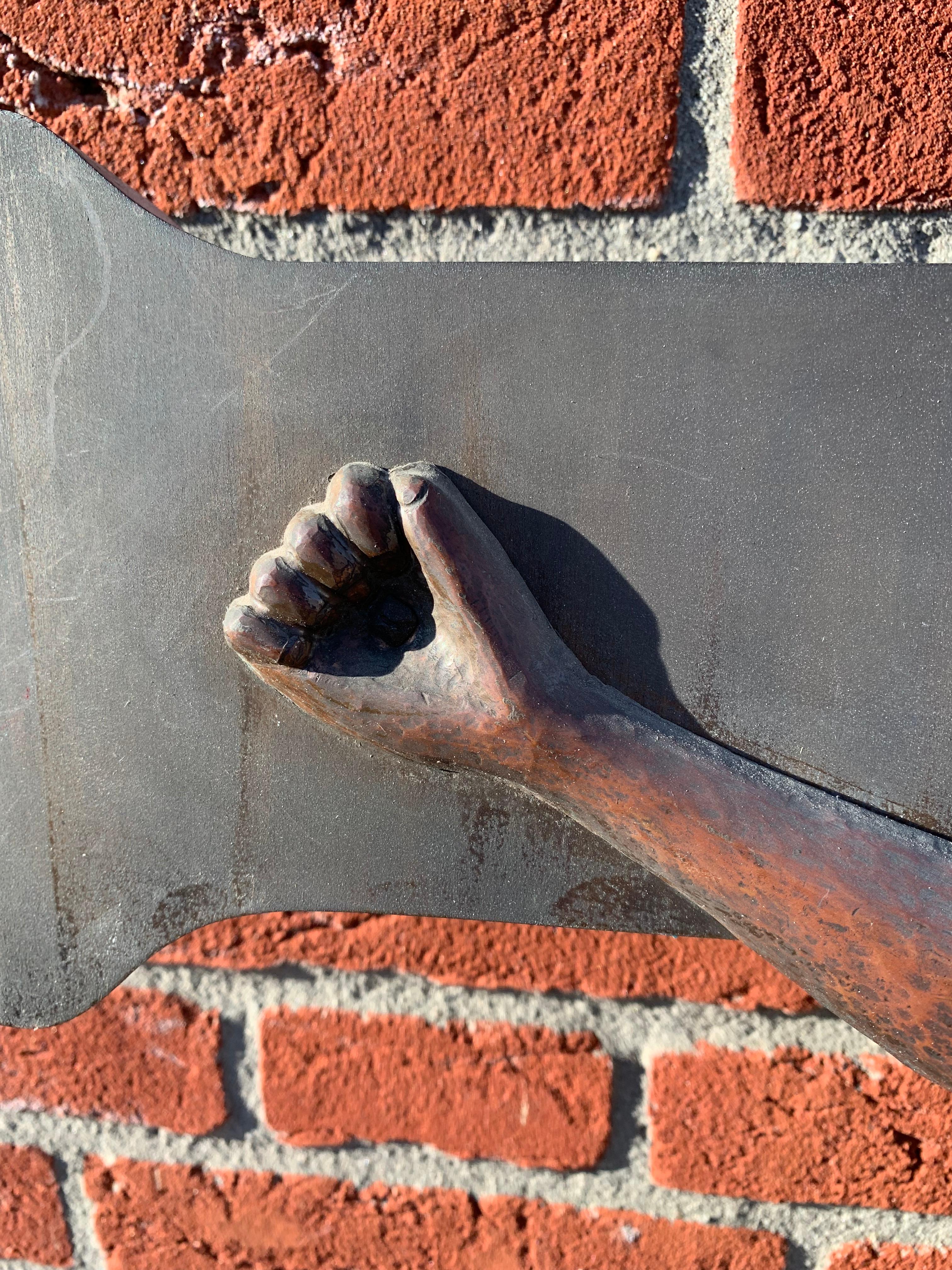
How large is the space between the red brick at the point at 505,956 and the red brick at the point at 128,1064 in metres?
0.03

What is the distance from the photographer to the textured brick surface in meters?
0.38

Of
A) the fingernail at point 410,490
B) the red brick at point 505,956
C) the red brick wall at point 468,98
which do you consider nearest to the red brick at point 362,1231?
the red brick at point 505,956

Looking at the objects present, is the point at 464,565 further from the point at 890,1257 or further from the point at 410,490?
the point at 890,1257

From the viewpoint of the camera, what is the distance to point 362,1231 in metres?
0.46

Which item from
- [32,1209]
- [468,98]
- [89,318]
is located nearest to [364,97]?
[468,98]

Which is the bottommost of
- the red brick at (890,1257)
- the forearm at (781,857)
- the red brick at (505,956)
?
the red brick at (890,1257)

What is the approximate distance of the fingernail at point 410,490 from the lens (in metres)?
0.30

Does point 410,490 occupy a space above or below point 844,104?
below

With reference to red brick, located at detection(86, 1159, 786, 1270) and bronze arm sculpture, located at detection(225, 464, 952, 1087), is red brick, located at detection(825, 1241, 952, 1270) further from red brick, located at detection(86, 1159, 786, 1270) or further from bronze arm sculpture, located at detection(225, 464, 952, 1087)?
bronze arm sculpture, located at detection(225, 464, 952, 1087)

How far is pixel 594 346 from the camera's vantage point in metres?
0.32

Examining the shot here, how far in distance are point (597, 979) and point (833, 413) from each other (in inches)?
10.7

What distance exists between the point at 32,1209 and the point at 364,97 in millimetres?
562

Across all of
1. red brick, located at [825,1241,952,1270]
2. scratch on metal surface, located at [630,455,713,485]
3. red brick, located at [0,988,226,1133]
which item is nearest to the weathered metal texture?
scratch on metal surface, located at [630,455,713,485]

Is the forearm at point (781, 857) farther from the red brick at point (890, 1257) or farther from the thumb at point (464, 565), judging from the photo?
the red brick at point (890, 1257)
